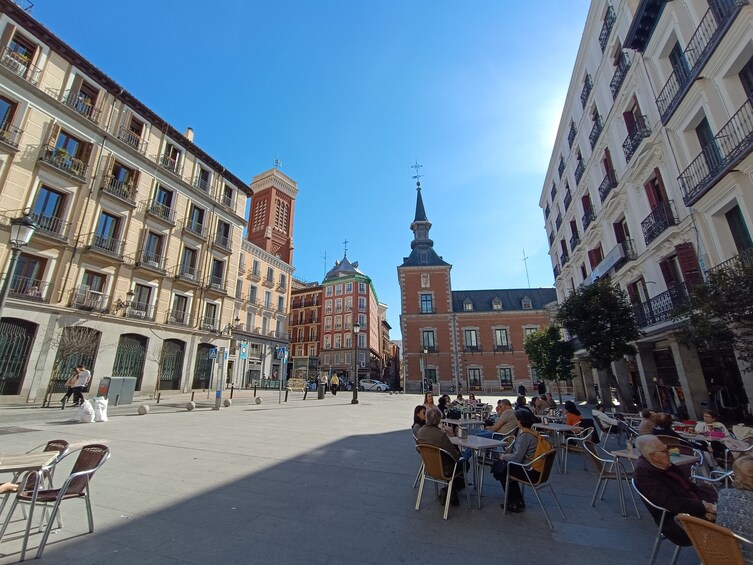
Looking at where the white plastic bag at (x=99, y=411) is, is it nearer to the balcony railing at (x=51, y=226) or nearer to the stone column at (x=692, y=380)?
the balcony railing at (x=51, y=226)

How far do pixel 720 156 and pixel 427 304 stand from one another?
33.2 metres

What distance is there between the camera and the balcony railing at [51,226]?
15.7 m

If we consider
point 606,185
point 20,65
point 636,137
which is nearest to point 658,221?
point 636,137

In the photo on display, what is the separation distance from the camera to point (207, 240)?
24.6 metres

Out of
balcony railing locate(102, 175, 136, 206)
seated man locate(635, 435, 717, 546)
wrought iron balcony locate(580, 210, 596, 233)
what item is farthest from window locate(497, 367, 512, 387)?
seated man locate(635, 435, 717, 546)

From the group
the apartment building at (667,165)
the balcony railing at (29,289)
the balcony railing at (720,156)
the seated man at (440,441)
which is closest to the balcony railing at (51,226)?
the balcony railing at (29,289)

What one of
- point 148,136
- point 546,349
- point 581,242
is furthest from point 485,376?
point 148,136

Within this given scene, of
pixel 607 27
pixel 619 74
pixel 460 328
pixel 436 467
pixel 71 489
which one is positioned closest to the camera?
pixel 71 489

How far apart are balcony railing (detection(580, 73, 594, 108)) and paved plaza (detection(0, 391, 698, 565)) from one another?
19676 millimetres

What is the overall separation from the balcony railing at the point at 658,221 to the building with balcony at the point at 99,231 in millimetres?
24725

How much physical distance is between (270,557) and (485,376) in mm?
39233

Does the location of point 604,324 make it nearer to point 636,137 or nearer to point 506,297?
point 636,137

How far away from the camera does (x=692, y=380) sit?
1143cm

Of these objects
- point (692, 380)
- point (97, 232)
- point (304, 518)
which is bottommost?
point (304, 518)
